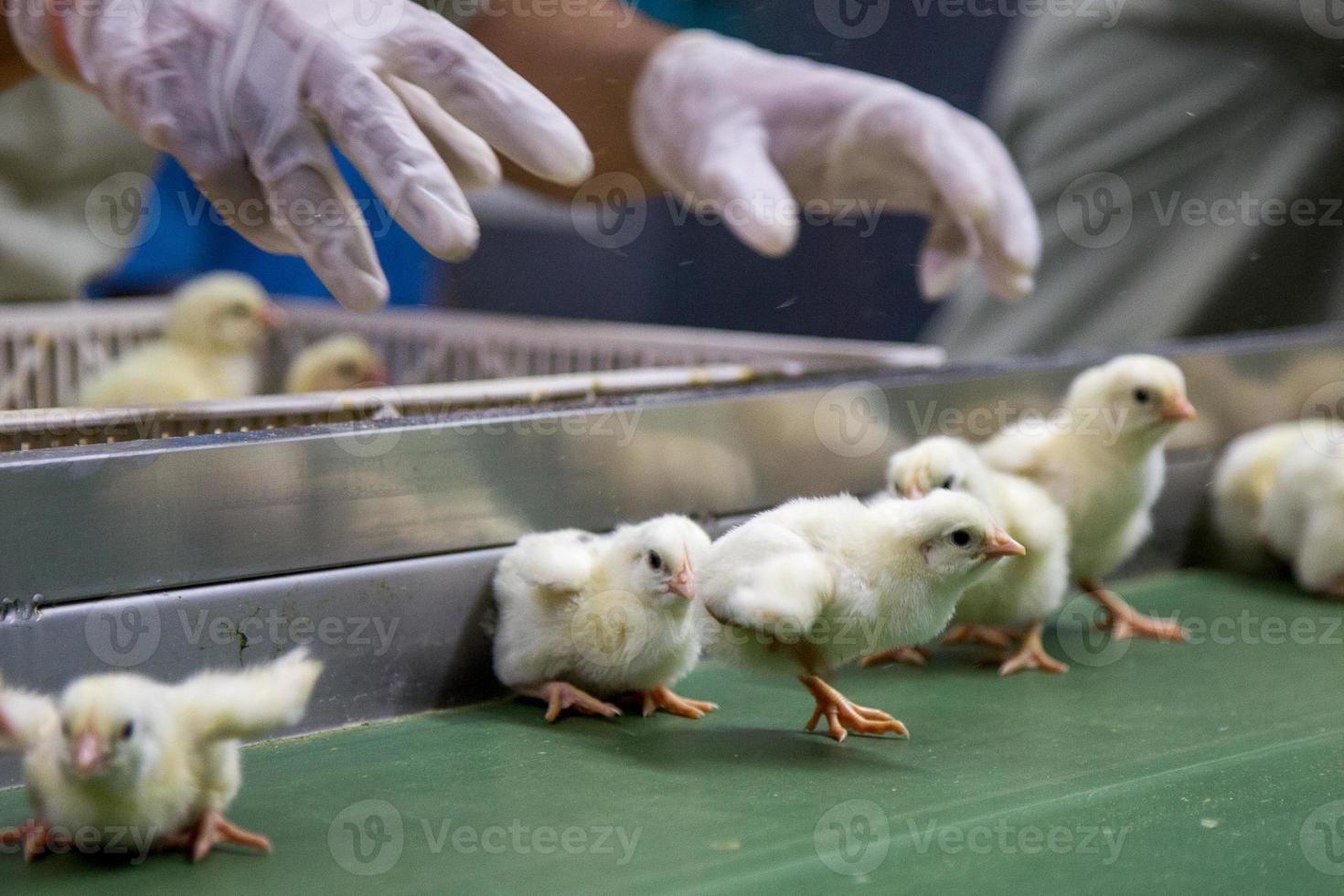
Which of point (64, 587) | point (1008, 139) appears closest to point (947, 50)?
point (1008, 139)

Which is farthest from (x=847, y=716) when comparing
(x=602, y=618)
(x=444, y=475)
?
(x=444, y=475)

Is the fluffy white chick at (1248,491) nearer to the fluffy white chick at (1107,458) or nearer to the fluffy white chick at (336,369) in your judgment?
the fluffy white chick at (1107,458)

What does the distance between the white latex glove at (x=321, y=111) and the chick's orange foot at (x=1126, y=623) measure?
3.43 ft

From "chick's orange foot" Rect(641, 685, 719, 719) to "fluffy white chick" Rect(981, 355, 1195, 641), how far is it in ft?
2.13

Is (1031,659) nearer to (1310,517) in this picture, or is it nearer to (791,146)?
(1310,517)

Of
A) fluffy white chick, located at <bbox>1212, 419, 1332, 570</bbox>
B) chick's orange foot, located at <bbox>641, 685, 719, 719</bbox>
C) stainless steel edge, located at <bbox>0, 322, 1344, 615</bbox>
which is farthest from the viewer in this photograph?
fluffy white chick, located at <bbox>1212, 419, 1332, 570</bbox>

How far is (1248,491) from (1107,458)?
1.80ft

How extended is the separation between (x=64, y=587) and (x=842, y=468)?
1087 mm

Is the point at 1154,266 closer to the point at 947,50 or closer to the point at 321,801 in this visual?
the point at 947,50

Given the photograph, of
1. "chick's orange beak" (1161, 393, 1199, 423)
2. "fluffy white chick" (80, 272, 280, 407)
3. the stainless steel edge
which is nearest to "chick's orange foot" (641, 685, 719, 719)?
the stainless steel edge

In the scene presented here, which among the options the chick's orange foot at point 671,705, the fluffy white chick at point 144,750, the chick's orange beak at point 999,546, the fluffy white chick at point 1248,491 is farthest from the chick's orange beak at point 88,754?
the fluffy white chick at point 1248,491

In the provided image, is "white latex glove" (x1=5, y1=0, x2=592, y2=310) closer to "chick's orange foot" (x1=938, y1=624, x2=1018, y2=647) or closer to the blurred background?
the blurred background

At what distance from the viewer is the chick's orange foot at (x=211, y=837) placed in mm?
1195

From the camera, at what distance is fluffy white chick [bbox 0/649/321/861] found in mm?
1107
